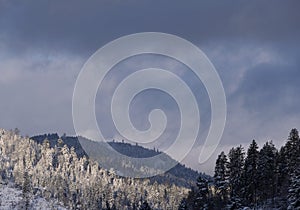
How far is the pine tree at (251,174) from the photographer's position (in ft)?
300

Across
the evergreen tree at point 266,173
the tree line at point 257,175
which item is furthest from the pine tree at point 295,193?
the evergreen tree at point 266,173

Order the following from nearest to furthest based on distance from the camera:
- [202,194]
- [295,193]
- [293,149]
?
[295,193] < [293,149] < [202,194]

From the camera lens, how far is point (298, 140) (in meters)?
90.4

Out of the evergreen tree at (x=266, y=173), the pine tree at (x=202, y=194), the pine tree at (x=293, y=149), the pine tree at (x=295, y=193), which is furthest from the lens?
the pine tree at (x=202, y=194)

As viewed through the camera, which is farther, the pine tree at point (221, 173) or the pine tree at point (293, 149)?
the pine tree at point (221, 173)

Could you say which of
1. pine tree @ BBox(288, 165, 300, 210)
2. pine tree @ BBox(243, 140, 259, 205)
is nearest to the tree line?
pine tree @ BBox(243, 140, 259, 205)

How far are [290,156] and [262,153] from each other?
635cm

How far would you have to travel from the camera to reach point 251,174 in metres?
91.9

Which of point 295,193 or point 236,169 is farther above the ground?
point 236,169

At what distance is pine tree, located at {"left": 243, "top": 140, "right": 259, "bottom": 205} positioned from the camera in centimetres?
9150

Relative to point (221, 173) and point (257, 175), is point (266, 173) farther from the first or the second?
point (221, 173)

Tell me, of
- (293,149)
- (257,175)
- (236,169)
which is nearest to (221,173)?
(236,169)

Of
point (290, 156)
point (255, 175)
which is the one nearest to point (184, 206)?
point (255, 175)

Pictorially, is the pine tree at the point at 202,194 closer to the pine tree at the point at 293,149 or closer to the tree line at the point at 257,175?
the tree line at the point at 257,175
